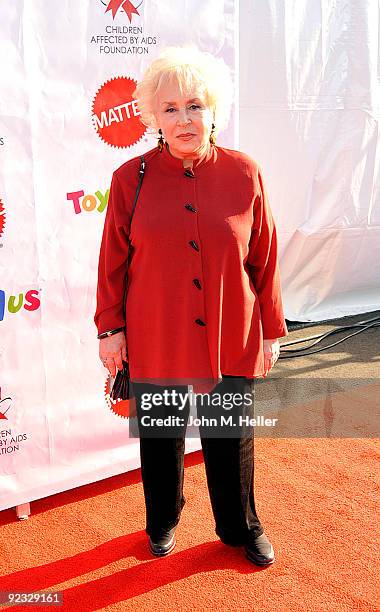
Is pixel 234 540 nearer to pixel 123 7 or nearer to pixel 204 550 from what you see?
pixel 204 550

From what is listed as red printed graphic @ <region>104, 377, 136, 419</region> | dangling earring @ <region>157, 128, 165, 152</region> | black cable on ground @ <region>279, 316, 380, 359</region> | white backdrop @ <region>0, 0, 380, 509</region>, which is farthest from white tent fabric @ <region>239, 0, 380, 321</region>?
dangling earring @ <region>157, 128, 165, 152</region>

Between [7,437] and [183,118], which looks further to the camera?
[7,437]

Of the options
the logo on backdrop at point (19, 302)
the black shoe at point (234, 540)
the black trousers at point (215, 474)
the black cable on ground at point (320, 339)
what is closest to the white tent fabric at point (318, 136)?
the black cable on ground at point (320, 339)

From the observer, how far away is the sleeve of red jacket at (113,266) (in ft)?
7.41

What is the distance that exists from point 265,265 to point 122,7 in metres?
1.20

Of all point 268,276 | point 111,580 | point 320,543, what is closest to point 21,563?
Answer: point 111,580

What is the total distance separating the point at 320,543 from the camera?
2.69 meters

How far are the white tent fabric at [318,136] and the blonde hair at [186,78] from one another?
303 centimetres

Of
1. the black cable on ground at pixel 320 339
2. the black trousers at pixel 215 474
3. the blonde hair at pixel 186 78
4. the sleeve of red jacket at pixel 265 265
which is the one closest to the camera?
the blonde hair at pixel 186 78

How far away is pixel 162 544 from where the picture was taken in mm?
2633

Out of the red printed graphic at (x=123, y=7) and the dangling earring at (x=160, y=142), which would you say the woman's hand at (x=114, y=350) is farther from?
the red printed graphic at (x=123, y=7)

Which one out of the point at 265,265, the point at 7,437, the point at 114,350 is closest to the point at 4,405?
the point at 7,437

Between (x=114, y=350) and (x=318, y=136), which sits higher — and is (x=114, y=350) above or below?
below

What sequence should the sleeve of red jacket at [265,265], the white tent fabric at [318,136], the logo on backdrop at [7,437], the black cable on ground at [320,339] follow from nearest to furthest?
the sleeve of red jacket at [265,265] < the logo on backdrop at [7,437] < the black cable on ground at [320,339] < the white tent fabric at [318,136]
